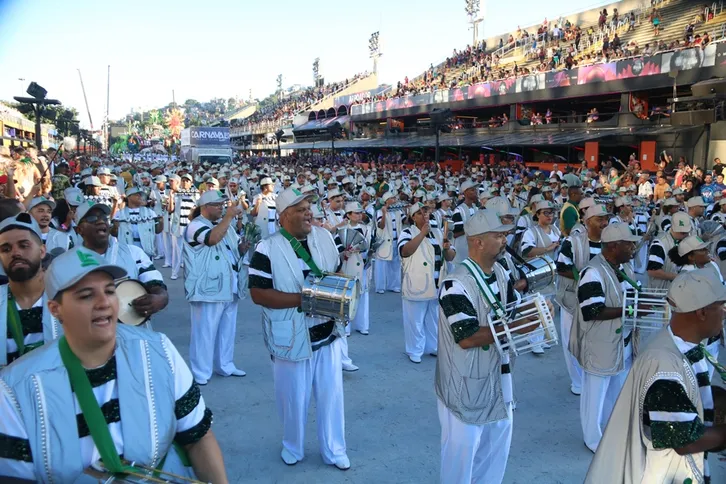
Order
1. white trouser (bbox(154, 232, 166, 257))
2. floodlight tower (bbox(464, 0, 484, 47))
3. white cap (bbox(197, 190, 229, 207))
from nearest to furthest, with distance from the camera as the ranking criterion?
white cap (bbox(197, 190, 229, 207))
white trouser (bbox(154, 232, 166, 257))
floodlight tower (bbox(464, 0, 484, 47))

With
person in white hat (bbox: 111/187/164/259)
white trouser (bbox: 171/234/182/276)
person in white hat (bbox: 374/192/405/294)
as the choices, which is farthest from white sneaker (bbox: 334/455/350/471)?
white trouser (bbox: 171/234/182/276)

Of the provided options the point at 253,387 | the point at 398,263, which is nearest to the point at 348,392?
the point at 253,387

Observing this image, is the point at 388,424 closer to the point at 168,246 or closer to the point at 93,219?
the point at 93,219

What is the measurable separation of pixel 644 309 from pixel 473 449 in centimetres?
187

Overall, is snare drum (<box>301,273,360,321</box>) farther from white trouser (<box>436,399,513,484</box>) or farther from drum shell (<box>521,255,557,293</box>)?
drum shell (<box>521,255,557,293</box>)

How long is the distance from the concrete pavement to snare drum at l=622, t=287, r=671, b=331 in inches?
51.2

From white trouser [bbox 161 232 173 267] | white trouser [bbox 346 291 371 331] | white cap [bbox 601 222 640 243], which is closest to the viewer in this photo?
white cap [bbox 601 222 640 243]

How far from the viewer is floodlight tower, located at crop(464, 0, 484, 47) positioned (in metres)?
58.3

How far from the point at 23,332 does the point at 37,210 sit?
9.70 ft

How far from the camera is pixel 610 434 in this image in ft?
9.56

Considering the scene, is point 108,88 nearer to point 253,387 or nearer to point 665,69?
point 665,69

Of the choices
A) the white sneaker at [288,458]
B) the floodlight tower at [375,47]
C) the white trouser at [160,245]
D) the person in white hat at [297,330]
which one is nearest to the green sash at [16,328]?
the person in white hat at [297,330]

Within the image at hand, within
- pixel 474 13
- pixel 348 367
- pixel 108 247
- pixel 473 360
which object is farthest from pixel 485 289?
pixel 474 13

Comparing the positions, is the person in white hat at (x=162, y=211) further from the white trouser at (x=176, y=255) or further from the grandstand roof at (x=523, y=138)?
the grandstand roof at (x=523, y=138)
